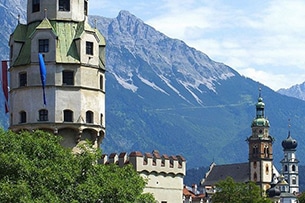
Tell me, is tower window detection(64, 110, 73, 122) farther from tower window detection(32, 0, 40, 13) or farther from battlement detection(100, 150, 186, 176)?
tower window detection(32, 0, 40, 13)

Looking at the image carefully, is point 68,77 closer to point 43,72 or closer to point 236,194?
point 43,72

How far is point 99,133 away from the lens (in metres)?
73.4

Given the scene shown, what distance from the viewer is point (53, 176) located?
56.6 m

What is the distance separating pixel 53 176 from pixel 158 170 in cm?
1920

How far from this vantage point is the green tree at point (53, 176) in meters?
55.5

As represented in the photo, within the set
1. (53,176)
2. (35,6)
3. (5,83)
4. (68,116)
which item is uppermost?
(35,6)

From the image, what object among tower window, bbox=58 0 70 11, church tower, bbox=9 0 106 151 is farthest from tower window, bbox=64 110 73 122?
tower window, bbox=58 0 70 11

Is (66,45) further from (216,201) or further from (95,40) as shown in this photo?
(216,201)

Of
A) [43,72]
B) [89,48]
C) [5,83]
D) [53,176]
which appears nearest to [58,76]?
[43,72]

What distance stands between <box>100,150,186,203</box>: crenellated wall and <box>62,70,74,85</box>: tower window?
672 centimetres

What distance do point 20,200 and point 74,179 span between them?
576 cm

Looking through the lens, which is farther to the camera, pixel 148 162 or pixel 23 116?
pixel 148 162

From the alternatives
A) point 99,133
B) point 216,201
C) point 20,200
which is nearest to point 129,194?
point 20,200

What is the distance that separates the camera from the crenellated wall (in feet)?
240
